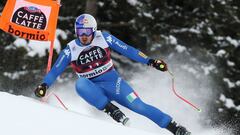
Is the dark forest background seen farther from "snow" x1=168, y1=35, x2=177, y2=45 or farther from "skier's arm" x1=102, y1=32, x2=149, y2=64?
"skier's arm" x1=102, y1=32, x2=149, y2=64

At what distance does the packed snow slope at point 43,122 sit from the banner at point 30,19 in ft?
7.76

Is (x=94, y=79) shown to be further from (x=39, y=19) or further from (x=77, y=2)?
(x=77, y=2)

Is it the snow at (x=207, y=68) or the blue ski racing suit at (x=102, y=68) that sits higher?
the blue ski racing suit at (x=102, y=68)

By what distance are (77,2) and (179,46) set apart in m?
2.95

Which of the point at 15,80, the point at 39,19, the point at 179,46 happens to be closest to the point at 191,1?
the point at 179,46

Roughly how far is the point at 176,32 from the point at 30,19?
6.49 metres

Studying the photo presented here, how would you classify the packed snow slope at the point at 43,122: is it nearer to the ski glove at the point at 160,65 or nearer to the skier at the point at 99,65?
the skier at the point at 99,65

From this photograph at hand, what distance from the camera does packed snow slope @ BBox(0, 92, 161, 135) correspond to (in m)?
5.26

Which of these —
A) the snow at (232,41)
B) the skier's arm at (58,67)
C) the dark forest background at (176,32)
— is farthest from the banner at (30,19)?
the snow at (232,41)

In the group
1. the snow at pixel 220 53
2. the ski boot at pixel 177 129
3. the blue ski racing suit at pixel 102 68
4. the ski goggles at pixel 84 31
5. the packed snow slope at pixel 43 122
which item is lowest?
the snow at pixel 220 53

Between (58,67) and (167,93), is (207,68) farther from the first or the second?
(58,67)

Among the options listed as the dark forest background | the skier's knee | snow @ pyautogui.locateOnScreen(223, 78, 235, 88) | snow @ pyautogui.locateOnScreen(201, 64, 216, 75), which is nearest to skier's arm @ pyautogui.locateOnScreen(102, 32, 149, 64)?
the skier's knee

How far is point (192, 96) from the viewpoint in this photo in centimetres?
1372

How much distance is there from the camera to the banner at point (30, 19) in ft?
27.2
